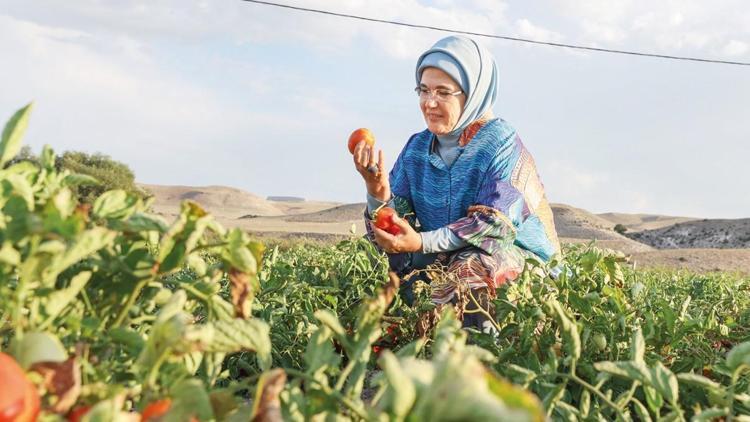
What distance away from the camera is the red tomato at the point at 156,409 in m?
0.76

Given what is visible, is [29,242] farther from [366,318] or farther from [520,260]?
[520,260]

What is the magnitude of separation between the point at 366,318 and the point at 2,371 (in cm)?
36

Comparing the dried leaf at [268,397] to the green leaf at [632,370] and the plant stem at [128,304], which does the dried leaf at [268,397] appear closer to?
the plant stem at [128,304]

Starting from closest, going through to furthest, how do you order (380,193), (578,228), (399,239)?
(399,239)
(380,193)
(578,228)

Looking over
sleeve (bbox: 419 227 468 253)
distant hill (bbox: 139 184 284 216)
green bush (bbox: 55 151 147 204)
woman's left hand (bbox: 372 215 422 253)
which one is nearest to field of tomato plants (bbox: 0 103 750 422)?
woman's left hand (bbox: 372 215 422 253)

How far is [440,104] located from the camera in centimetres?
342

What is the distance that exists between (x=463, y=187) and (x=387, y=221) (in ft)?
1.72

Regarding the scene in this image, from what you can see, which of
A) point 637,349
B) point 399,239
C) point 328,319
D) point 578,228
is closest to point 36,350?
point 328,319

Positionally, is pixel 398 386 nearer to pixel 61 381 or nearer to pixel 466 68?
pixel 61 381

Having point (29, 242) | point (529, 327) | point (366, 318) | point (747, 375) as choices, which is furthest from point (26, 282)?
point (747, 375)

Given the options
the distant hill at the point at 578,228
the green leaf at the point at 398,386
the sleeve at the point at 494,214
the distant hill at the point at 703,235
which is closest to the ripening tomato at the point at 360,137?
the sleeve at the point at 494,214

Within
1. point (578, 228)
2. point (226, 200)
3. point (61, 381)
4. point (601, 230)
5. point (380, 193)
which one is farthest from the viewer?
point (226, 200)

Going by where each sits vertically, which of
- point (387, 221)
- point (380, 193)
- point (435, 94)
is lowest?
point (387, 221)

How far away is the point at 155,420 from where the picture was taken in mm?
731
